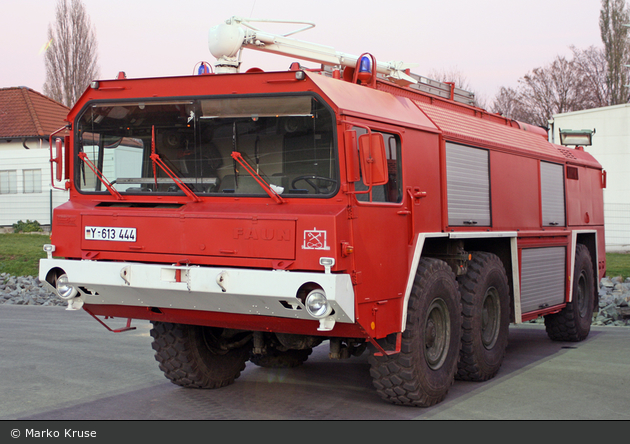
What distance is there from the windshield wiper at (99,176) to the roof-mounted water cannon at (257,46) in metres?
1.40

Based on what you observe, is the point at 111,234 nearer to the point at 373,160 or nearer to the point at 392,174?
the point at 373,160

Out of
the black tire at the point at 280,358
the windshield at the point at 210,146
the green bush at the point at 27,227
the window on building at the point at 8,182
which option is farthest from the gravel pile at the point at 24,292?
the window on building at the point at 8,182

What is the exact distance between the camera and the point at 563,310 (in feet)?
34.9

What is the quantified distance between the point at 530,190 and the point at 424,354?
135 inches

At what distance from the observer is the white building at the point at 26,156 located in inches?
1094

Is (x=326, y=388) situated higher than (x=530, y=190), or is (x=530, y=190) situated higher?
(x=530, y=190)

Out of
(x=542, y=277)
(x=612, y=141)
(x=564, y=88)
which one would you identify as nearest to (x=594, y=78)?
(x=564, y=88)

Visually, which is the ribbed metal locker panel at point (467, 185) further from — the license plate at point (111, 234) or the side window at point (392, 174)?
the license plate at point (111, 234)

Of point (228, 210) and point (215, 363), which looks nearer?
point (228, 210)

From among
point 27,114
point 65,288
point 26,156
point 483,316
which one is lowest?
point 483,316

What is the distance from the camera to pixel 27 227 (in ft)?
89.7

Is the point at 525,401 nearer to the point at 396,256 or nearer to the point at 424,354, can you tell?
the point at 424,354

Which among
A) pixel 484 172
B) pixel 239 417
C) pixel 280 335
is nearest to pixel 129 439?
pixel 239 417

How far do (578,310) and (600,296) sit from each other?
400 cm
